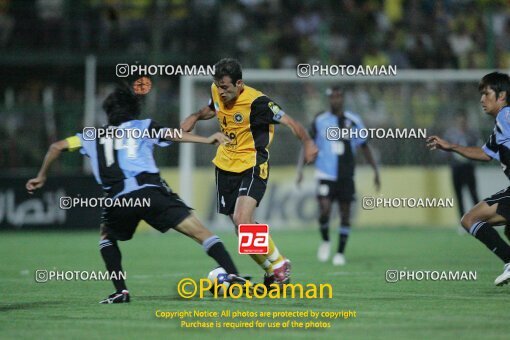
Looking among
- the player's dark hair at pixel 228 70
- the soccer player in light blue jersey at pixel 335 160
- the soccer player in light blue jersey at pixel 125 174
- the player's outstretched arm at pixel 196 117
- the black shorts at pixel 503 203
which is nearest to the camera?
the soccer player in light blue jersey at pixel 125 174

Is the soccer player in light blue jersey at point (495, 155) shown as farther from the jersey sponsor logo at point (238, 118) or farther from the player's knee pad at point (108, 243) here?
the player's knee pad at point (108, 243)

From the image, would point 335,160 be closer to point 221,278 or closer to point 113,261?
point 221,278

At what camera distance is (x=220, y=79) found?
33.8 ft

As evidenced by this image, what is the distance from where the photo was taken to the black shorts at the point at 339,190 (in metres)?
15.5

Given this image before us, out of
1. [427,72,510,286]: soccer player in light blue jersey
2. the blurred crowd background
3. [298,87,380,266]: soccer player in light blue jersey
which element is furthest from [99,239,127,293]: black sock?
the blurred crowd background

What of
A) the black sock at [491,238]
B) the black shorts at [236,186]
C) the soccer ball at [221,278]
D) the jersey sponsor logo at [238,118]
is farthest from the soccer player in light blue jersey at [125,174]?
the black sock at [491,238]

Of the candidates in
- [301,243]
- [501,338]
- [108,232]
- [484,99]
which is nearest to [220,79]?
[108,232]

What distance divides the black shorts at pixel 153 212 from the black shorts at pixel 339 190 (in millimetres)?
6059

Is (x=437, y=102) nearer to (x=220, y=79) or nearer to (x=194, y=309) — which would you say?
(x=220, y=79)

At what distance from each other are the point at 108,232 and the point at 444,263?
20.0ft

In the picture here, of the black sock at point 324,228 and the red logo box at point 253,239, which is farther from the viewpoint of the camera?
the black sock at point 324,228

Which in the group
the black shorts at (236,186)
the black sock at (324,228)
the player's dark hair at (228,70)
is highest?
the player's dark hair at (228,70)

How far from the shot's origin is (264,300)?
9.80 metres

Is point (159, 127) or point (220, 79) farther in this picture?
point (220, 79)
